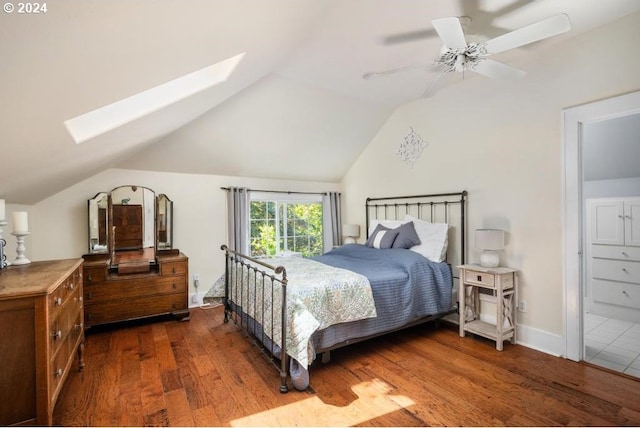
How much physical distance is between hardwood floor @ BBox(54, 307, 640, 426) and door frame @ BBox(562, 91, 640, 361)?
10.9 inches

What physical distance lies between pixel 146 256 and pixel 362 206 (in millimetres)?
3211

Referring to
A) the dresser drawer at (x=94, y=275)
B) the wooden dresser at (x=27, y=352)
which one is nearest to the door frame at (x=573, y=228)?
the wooden dresser at (x=27, y=352)

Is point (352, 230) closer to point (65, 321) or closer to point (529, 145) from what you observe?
point (529, 145)

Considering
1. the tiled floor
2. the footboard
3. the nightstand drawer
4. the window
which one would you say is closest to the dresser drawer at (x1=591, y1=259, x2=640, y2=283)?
the tiled floor

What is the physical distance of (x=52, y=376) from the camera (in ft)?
5.31

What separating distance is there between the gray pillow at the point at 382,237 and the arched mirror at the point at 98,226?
3.26m

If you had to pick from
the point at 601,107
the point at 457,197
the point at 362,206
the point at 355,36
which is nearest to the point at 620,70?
the point at 601,107

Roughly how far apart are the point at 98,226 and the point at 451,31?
4.07 meters

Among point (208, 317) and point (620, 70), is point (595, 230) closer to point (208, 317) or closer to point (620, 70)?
point (620, 70)

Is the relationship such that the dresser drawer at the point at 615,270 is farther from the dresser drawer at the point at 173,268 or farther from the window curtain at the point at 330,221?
the dresser drawer at the point at 173,268

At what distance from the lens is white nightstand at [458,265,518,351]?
2852mm

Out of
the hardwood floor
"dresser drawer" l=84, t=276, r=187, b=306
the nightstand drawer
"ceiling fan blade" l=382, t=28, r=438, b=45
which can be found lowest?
the hardwood floor

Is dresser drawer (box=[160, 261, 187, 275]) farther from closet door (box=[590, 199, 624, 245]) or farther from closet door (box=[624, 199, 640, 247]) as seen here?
closet door (box=[624, 199, 640, 247])

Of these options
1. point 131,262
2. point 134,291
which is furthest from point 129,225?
point 134,291
